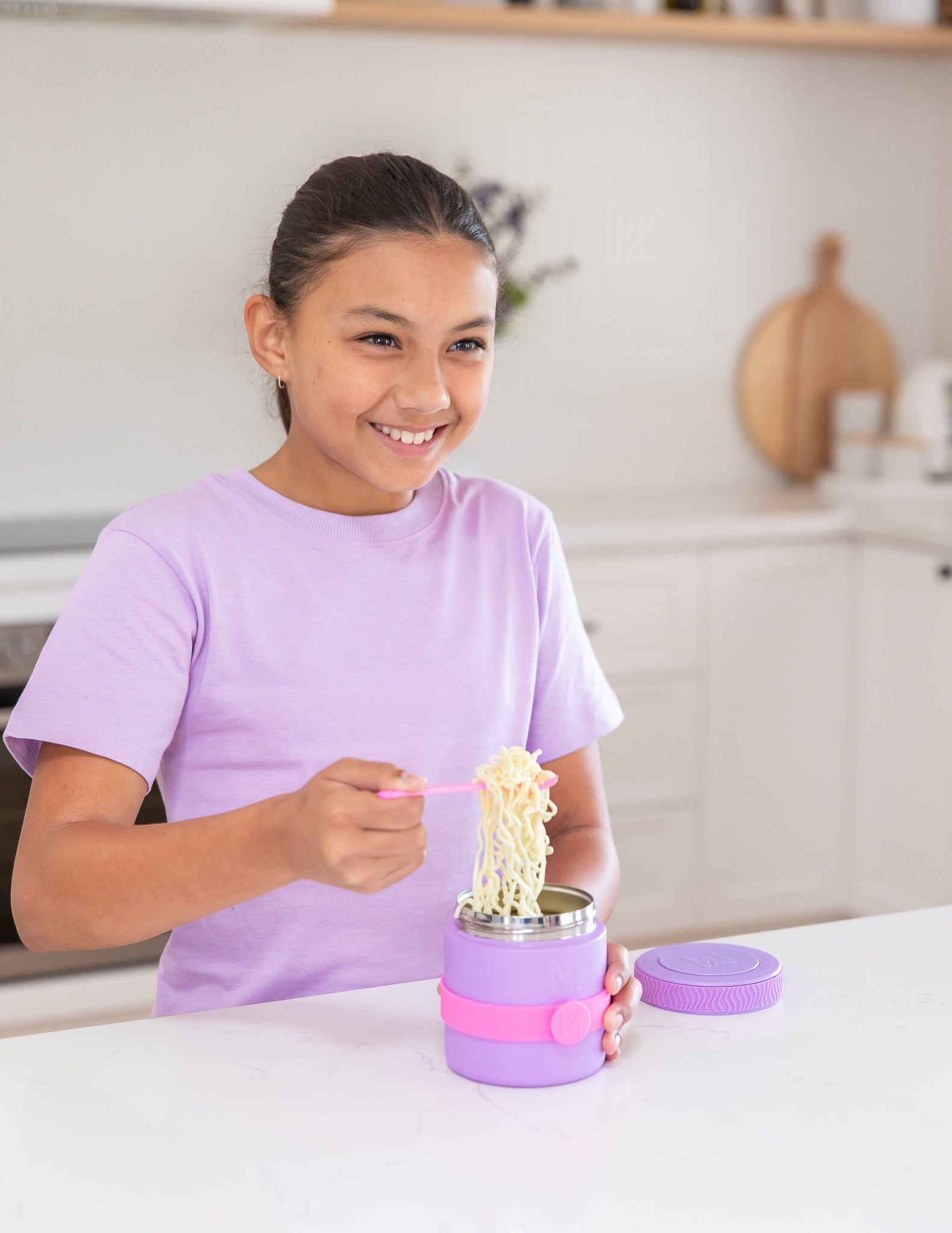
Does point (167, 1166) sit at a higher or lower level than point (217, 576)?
lower

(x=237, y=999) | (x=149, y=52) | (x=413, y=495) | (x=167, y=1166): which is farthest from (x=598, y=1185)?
(x=149, y=52)

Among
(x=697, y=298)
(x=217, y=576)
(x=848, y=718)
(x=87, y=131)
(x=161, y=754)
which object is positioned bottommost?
(x=848, y=718)

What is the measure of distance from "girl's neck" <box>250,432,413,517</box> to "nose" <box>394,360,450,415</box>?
13cm

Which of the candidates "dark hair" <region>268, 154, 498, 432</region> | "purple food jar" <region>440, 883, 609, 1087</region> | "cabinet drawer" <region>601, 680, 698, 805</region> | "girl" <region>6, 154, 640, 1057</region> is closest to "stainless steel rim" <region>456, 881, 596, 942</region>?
"purple food jar" <region>440, 883, 609, 1087</region>

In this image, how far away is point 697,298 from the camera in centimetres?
315

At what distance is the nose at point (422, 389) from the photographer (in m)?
1.12

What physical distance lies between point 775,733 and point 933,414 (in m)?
0.75

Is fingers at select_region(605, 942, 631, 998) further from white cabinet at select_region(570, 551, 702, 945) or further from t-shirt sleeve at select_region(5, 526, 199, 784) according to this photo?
white cabinet at select_region(570, 551, 702, 945)

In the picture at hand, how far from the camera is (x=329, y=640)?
119 cm

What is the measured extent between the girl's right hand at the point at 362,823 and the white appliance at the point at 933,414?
7.86ft

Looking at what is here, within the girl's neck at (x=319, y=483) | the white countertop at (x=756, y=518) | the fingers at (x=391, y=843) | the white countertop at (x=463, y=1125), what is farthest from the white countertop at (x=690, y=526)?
the fingers at (x=391, y=843)

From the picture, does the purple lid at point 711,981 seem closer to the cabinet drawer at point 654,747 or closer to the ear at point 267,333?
the ear at point 267,333

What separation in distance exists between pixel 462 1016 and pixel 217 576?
46 cm

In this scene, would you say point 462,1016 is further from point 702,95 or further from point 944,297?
point 944,297
